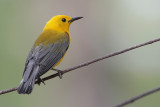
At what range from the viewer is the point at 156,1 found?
44.9 feet

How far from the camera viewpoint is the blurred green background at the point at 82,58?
9.10 m

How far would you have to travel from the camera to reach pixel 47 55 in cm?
482

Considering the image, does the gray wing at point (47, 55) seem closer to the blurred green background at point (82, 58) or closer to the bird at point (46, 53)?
the bird at point (46, 53)

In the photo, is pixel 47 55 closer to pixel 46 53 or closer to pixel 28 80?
pixel 46 53

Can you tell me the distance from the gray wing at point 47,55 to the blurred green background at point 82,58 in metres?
3.79

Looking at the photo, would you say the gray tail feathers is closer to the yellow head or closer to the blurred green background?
the yellow head

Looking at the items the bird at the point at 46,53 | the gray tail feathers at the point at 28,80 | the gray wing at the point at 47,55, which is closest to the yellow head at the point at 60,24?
the bird at the point at 46,53

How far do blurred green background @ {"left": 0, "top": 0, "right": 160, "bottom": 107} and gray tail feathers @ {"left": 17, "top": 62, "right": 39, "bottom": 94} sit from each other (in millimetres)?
4531

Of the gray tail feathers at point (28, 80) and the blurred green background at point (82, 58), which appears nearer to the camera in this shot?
the gray tail feathers at point (28, 80)

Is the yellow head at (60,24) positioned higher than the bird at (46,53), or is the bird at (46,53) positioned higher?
the yellow head at (60,24)

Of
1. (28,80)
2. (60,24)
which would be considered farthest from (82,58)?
(28,80)

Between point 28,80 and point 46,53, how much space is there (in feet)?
2.80

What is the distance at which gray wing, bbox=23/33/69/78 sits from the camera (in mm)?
4480

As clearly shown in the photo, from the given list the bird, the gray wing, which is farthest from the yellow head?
the gray wing
